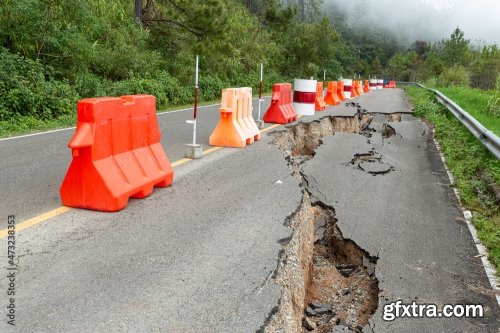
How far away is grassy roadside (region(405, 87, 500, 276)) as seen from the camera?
5387 mm

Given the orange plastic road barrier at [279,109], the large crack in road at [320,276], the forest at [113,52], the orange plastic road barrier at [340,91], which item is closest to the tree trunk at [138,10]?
the forest at [113,52]

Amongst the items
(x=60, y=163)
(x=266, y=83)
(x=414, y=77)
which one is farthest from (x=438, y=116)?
(x=414, y=77)

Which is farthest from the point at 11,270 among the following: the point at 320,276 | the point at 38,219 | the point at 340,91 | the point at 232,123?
the point at 340,91

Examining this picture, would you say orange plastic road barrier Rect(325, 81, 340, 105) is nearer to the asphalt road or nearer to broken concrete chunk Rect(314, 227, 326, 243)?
the asphalt road

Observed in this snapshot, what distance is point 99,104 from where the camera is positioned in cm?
495

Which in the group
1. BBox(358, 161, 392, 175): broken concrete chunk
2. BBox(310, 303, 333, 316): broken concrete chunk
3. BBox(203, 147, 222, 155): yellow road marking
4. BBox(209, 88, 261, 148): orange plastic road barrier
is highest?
BBox(209, 88, 261, 148): orange plastic road barrier

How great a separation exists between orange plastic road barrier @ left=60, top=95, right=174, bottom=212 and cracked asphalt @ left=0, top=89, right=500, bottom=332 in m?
0.18

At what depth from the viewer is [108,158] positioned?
16.8 feet

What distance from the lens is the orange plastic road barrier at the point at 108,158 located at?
4879mm

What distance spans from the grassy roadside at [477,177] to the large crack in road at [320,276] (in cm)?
133

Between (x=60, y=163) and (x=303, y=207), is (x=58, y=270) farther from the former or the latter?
(x=60, y=163)

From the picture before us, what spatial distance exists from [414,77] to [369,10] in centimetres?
10503

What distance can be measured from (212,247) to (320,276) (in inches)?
55.3

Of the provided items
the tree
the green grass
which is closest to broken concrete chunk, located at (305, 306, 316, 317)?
the green grass
